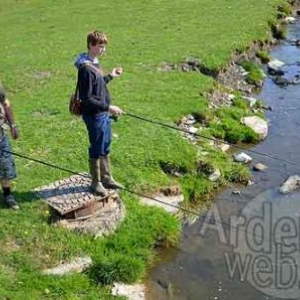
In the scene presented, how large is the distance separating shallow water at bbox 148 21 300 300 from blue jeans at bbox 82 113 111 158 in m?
2.54

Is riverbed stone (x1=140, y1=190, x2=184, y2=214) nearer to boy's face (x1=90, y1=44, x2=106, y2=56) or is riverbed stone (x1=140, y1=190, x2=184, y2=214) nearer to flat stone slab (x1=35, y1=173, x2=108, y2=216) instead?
flat stone slab (x1=35, y1=173, x2=108, y2=216)

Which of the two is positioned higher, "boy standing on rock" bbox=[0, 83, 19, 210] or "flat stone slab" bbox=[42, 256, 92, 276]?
"boy standing on rock" bbox=[0, 83, 19, 210]

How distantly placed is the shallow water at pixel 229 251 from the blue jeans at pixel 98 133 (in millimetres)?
2545

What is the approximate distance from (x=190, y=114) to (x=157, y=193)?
193 inches

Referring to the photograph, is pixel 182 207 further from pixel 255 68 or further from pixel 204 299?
pixel 255 68

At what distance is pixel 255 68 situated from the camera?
80.0 ft

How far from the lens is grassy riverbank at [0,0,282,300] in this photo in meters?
11.4

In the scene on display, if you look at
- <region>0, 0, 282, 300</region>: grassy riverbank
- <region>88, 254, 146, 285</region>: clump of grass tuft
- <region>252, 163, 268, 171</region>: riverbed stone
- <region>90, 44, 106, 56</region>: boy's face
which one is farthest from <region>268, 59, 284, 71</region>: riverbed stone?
<region>90, 44, 106, 56</region>: boy's face

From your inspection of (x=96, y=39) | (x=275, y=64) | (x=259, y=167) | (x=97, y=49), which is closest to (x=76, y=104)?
(x=97, y=49)

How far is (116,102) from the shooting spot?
19031mm

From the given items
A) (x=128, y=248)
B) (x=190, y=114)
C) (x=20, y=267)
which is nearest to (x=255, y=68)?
(x=190, y=114)

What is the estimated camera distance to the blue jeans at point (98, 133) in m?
11.4

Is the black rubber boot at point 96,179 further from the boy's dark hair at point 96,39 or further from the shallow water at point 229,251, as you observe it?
the boy's dark hair at point 96,39

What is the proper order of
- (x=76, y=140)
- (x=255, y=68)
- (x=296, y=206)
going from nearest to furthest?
(x=296, y=206) → (x=76, y=140) → (x=255, y=68)
